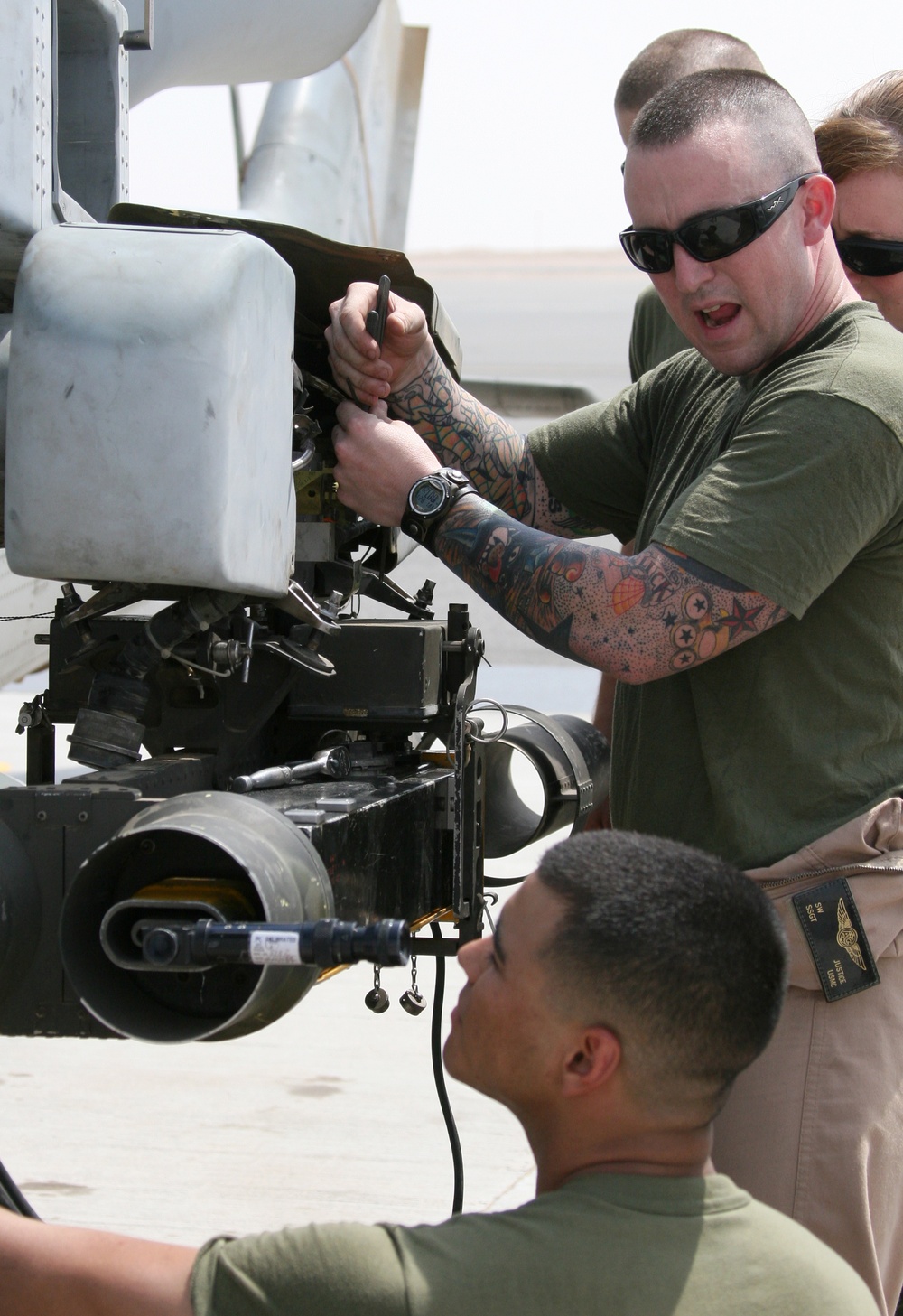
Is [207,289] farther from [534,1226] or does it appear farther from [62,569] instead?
[534,1226]

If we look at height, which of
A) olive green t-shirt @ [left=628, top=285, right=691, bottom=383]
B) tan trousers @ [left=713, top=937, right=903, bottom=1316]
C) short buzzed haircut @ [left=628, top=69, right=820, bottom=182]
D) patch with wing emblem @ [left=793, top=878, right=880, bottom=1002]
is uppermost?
short buzzed haircut @ [left=628, top=69, right=820, bottom=182]

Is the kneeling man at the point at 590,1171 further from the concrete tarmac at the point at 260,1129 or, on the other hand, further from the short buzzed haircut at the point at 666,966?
the concrete tarmac at the point at 260,1129

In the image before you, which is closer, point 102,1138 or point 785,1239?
point 785,1239

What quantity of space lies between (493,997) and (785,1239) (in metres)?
0.34

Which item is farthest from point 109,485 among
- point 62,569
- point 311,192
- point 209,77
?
point 311,192

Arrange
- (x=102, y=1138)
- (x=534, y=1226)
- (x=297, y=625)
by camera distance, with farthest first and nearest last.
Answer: (x=102, y=1138) → (x=297, y=625) → (x=534, y=1226)

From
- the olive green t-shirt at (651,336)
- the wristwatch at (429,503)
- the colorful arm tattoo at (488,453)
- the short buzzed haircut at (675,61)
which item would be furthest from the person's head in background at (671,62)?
the wristwatch at (429,503)

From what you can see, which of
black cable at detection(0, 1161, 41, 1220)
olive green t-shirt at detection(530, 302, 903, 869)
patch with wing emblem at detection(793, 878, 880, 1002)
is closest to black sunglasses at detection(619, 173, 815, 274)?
olive green t-shirt at detection(530, 302, 903, 869)

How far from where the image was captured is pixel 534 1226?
4.45ft

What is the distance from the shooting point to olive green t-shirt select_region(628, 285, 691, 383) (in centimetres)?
368

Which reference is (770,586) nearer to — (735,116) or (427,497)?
(427,497)

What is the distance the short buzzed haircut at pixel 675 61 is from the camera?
4.04 metres

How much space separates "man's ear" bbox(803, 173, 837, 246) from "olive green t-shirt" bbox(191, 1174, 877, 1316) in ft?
4.32

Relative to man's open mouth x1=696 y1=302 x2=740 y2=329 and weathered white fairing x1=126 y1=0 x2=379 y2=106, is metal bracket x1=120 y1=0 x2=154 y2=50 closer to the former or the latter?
man's open mouth x1=696 y1=302 x2=740 y2=329
